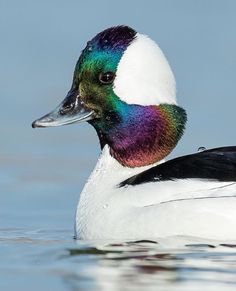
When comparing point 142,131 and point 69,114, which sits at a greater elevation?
point 69,114

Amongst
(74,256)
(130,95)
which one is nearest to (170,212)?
(74,256)

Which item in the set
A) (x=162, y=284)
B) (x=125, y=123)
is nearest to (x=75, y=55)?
(x=125, y=123)

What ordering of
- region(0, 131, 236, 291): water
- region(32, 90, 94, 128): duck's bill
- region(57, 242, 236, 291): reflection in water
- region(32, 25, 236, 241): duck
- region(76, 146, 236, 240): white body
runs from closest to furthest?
region(57, 242, 236, 291): reflection in water < region(0, 131, 236, 291): water < region(76, 146, 236, 240): white body < region(32, 25, 236, 241): duck < region(32, 90, 94, 128): duck's bill

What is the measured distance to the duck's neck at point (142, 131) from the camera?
13.4 meters

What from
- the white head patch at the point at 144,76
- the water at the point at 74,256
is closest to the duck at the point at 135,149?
the white head patch at the point at 144,76

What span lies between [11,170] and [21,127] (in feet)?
4.96

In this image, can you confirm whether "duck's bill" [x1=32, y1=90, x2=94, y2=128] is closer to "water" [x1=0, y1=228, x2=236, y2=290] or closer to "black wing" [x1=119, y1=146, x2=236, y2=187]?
"black wing" [x1=119, y1=146, x2=236, y2=187]

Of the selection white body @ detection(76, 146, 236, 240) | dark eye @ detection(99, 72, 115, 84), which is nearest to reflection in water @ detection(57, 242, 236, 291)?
white body @ detection(76, 146, 236, 240)

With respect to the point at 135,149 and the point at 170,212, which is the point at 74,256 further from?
the point at 135,149

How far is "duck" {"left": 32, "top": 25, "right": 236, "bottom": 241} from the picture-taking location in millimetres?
12562

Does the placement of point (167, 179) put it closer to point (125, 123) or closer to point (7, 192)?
point (125, 123)

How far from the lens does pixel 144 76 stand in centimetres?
1333

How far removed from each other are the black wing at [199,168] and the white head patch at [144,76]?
69 centimetres

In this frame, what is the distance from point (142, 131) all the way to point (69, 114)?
67cm
